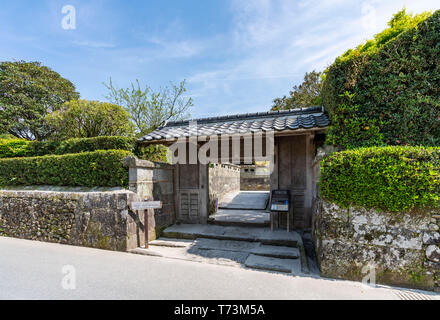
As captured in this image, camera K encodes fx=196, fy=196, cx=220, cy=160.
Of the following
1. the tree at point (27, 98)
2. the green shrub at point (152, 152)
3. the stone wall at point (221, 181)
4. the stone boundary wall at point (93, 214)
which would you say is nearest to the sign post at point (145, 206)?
the stone boundary wall at point (93, 214)

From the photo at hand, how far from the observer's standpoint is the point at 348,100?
452 centimetres

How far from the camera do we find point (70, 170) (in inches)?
300

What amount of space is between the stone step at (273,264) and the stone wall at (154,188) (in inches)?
116

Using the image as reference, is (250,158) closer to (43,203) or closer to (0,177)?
(43,203)

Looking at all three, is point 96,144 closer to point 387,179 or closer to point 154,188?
point 154,188

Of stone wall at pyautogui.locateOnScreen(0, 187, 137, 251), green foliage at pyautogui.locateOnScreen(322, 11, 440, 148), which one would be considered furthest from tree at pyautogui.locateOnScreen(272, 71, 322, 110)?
stone wall at pyautogui.locateOnScreen(0, 187, 137, 251)

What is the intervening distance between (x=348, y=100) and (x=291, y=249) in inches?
145

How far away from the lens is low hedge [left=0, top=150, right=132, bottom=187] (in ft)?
22.3

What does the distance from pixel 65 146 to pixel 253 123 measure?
8.70 m

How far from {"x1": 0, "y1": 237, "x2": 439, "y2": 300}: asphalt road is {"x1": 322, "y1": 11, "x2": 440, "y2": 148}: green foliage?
9.73ft

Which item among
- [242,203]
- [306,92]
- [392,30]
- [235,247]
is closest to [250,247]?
[235,247]

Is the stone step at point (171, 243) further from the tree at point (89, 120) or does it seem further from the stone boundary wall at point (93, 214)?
the tree at point (89, 120)
